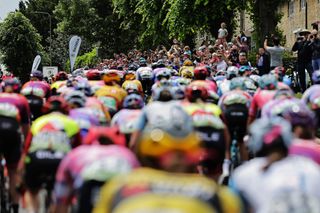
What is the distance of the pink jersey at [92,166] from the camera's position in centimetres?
594

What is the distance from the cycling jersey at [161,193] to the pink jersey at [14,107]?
645cm

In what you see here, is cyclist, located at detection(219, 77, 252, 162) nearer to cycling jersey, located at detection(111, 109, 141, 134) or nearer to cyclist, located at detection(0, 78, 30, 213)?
cycling jersey, located at detection(111, 109, 141, 134)

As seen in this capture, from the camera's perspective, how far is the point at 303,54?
20.2m

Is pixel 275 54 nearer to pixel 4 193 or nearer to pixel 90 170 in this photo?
pixel 4 193

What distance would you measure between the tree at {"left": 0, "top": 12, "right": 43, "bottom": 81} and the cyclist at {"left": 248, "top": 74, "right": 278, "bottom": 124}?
53.0 metres

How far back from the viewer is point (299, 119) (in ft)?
22.2

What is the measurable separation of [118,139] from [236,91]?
19.6ft

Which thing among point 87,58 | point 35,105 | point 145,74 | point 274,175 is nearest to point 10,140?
point 35,105

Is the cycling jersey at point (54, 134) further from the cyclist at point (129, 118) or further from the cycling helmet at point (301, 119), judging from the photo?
the cycling helmet at point (301, 119)

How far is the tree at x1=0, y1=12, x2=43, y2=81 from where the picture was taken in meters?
63.9

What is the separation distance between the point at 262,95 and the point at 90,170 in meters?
6.06

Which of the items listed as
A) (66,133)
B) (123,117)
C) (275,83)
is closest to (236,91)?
(275,83)

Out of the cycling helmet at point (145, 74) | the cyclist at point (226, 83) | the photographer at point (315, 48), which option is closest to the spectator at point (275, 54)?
the photographer at point (315, 48)

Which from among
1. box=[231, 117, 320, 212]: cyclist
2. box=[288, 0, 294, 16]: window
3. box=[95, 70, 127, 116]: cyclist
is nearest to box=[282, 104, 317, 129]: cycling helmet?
box=[231, 117, 320, 212]: cyclist
